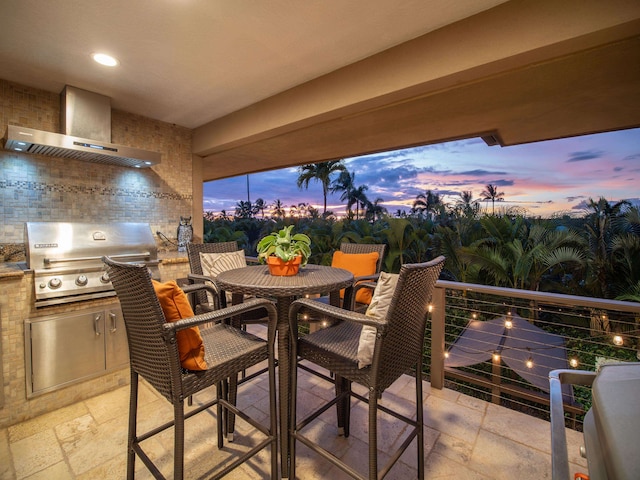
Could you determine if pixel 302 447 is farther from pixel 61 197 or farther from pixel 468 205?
pixel 468 205

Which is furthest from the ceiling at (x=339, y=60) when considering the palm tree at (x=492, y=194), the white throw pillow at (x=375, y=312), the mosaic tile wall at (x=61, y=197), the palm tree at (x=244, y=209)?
the palm tree at (x=244, y=209)

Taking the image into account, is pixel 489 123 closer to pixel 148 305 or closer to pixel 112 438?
pixel 148 305

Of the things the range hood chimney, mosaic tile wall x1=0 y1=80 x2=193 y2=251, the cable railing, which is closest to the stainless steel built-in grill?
mosaic tile wall x1=0 y1=80 x2=193 y2=251

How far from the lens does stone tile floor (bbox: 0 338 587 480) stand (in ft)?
5.25

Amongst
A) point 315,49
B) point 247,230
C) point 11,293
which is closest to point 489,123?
point 315,49

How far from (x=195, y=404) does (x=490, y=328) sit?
633cm

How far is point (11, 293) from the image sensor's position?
2084mm

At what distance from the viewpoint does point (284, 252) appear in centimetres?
186

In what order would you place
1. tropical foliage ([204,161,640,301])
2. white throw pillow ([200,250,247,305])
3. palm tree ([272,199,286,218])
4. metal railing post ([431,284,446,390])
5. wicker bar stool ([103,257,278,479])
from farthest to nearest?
palm tree ([272,199,286,218])
tropical foliage ([204,161,640,301])
white throw pillow ([200,250,247,305])
metal railing post ([431,284,446,390])
wicker bar stool ([103,257,278,479])

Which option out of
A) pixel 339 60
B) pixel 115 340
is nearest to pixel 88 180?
→ pixel 115 340

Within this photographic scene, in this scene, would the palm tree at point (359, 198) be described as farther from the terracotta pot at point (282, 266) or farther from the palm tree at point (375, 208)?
the terracotta pot at point (282, 266)

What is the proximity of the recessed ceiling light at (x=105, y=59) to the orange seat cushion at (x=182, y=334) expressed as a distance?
2.11 meters

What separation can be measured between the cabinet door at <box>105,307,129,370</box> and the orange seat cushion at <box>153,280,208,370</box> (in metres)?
1.67

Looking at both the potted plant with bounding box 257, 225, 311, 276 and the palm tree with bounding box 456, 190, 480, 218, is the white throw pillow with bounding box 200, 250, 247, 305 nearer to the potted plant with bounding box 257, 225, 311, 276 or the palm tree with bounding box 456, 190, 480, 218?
the potted plant with bounding box 257, 225, 311, 276
